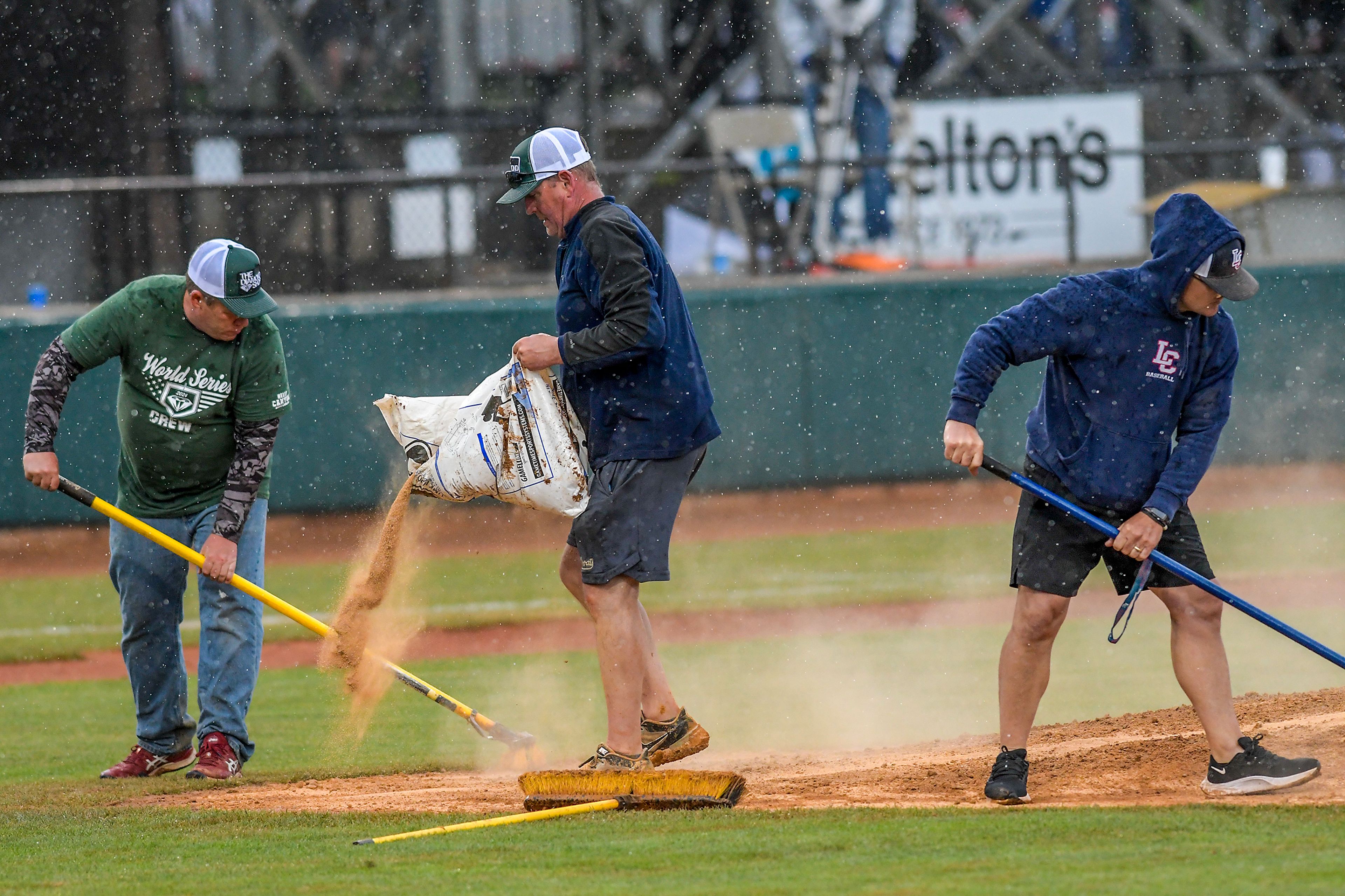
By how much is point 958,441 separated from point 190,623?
7665 mm

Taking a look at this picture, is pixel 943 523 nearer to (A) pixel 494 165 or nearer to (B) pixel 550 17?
(A) pixel 494 165

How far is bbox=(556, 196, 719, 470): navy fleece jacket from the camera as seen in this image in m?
5.44

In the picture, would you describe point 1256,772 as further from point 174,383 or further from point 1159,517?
point 174,383

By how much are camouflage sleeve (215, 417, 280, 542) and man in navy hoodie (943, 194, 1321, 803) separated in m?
2.78

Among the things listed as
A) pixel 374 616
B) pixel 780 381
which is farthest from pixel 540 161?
pixel 780 381

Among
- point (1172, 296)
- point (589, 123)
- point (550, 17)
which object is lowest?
point (1172, 296)

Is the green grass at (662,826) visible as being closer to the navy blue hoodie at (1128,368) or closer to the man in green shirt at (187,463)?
the man in green shirt at (187,463)

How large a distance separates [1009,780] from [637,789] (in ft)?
4.05

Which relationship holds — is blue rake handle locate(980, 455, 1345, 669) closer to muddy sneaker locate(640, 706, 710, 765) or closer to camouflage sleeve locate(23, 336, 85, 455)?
muddy sneaker locate(640, 706, 710, 765)

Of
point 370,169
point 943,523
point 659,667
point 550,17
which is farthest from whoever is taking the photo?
point 550,17

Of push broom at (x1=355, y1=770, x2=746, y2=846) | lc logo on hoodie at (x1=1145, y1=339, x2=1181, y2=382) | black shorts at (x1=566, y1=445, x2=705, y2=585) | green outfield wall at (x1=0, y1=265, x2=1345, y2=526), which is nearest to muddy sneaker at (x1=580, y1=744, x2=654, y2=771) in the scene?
push broom at (x1=355, y1=770, x2=746, y2=846)

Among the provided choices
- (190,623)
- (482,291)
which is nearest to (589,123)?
(482,291)

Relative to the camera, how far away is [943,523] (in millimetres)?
14258

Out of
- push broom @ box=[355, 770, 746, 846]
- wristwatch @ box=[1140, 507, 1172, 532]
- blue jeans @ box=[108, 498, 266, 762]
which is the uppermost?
wristwatch @ box=[1140, 507, 1172, 532]
